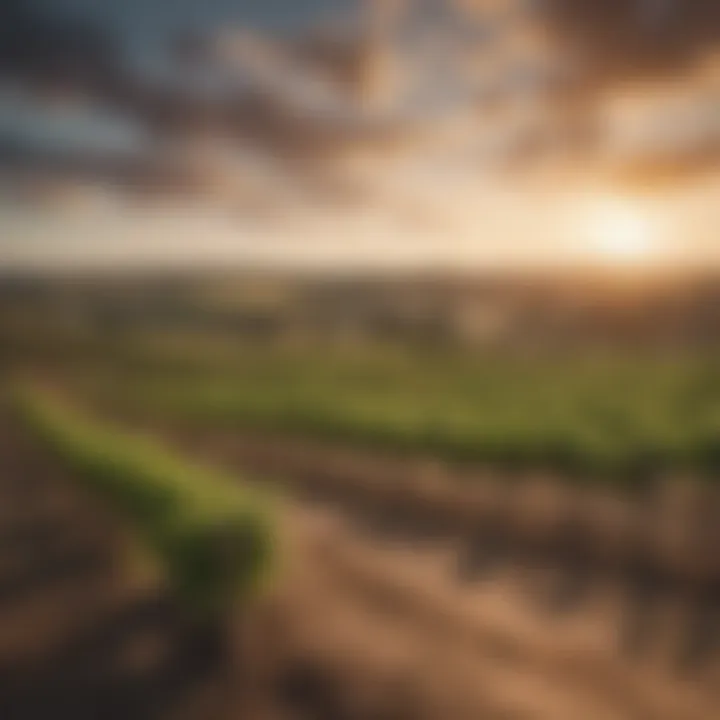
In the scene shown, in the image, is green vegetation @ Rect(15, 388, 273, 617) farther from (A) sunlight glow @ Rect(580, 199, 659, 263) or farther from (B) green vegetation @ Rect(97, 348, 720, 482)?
(A) sunlight glow @ Rect(580, 199, 659, 263)

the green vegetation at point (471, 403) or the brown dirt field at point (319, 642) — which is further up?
the green vegetation at point (471, 403)

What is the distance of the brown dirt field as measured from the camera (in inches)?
55.1

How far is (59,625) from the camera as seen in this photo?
151cm

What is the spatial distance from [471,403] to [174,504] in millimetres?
567

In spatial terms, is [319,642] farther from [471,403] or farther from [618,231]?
[618,231]

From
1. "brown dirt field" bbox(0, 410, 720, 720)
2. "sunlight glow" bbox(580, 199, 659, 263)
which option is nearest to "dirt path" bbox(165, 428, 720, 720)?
"brown dirt field" bbox(0, 410, 720, 720)

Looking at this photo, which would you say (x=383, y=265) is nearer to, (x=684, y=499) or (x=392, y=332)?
(x=392, y=332)

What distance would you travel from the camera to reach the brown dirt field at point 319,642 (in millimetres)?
1398

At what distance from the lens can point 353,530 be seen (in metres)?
1.60

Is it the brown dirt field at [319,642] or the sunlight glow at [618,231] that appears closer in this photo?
the brown dirt field at [319,642]

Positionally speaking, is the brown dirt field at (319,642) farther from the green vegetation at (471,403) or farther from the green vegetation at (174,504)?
the green vegetation at (471,403)

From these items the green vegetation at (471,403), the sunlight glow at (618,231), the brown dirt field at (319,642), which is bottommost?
the brown dirt field at (319,642)

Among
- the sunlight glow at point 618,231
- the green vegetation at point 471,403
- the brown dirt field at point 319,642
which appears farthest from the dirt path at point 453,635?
the sunlight glow at point 618,231

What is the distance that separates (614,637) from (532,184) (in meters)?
0.81
